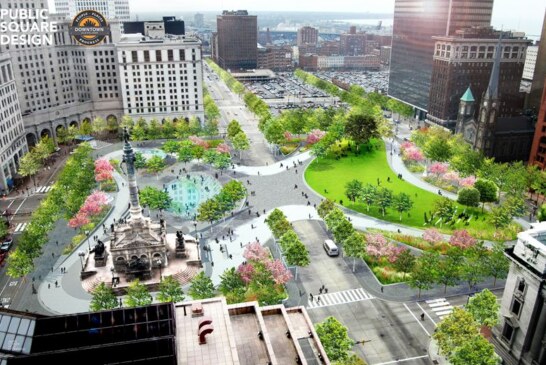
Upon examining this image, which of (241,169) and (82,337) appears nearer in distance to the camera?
(82,337)

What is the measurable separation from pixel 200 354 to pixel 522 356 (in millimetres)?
44227

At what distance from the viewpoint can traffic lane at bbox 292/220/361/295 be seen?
82.8m

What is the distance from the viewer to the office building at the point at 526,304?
56625mm

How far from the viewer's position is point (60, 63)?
175000 millimetres

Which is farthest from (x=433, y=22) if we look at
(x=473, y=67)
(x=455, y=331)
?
(x=455, y=331)

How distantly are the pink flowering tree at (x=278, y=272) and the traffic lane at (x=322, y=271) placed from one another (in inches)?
251

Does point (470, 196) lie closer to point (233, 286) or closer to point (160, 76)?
point (233, 286)

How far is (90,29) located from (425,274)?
498 feet

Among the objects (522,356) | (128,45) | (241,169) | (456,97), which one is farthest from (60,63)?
(522,356)

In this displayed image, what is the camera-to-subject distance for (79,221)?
325ft

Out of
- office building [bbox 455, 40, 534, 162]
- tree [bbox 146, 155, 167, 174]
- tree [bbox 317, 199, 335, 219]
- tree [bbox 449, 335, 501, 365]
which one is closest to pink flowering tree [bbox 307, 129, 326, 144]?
office building [bbox 455, 40, 534, 162]

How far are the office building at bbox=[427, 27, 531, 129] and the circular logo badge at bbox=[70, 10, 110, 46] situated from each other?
419 ft

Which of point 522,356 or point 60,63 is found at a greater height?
point 60,63

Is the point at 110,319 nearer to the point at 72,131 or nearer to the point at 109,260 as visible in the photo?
the point at 109,260
